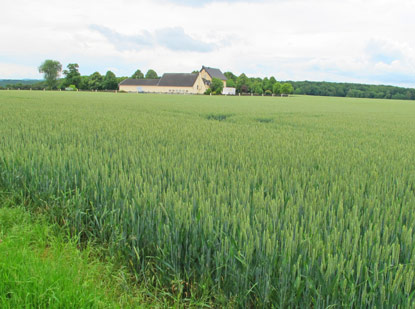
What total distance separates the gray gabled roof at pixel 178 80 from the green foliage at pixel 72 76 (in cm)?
2229

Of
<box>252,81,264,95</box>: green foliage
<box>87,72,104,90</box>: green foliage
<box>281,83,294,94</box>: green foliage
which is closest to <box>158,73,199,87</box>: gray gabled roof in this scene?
<box>87,72,104,90</box>: green foliage

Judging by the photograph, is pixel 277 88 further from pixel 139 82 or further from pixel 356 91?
pixel 139 82

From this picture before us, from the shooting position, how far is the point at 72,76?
88188mm

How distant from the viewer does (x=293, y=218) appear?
2.14 meters

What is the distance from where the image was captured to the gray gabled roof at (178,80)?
90.5 metres

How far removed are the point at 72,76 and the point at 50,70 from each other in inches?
845

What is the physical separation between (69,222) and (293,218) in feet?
6.43

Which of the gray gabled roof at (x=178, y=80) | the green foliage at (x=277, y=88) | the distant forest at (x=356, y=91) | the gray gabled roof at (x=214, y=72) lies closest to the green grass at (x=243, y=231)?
the green foliage at (x=277, y=88)

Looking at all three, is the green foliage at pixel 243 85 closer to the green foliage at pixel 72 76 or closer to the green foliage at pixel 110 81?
the green foliage at pixel 110 81

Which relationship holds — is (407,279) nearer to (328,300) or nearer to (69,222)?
(328,300)

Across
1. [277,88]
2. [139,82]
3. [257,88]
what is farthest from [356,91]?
[139,82]

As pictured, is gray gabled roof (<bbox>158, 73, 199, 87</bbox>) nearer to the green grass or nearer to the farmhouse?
the farmhouse

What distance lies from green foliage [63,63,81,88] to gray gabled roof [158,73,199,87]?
2229cm

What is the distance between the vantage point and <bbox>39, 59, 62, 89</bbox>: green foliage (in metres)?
103
